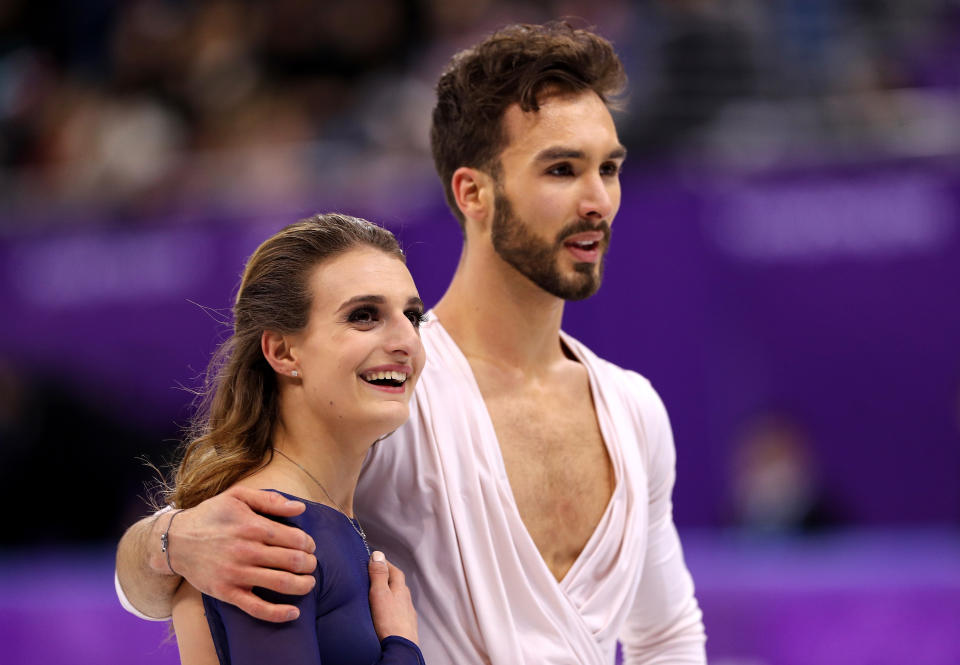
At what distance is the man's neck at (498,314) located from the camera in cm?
324

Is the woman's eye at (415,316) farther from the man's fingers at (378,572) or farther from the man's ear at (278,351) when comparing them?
the man's fingers at (378,572)

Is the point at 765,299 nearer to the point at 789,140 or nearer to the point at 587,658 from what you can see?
the point at 789,140

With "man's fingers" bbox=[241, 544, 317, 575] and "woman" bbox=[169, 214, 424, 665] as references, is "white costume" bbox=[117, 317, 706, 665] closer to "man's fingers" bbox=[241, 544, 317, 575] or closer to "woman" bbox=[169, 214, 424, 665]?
"woman" bbox=[169, 214, 424, 665]

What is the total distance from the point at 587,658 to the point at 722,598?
215 centimetres

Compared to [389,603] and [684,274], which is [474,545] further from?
[684,274]

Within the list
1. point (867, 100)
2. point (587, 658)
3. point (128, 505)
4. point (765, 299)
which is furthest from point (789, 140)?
point (587, 658)

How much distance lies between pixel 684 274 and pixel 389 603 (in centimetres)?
466

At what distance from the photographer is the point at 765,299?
277 inches

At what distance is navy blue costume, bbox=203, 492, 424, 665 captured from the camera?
241cm

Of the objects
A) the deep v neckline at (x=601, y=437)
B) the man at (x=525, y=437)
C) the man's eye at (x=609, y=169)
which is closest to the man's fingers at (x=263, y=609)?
the man at (x=525, y=437)

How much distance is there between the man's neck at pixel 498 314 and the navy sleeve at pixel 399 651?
2.84 ft

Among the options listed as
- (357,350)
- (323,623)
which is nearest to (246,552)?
(323,623)

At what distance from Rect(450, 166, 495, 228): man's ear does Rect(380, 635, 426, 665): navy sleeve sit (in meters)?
1.13

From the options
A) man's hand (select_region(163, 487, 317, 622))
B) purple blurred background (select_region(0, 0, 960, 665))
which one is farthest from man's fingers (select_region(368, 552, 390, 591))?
purple blurred background (select_region(0, 0, 960, 665))
